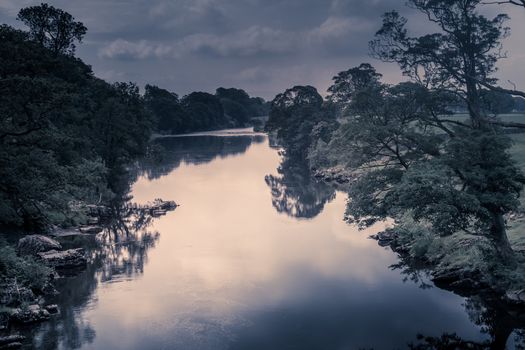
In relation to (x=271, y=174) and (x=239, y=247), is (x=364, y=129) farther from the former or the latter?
(x=271, y=174)

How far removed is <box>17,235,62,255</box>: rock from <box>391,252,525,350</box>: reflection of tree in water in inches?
1159

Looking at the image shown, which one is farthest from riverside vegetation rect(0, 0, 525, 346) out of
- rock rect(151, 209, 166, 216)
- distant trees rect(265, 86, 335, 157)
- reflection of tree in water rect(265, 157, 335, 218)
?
distant trees rect(265, 86, 335, 157)

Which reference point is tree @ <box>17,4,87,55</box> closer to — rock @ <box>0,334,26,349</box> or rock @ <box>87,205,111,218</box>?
rock @ <box>87,205,111,218</box>

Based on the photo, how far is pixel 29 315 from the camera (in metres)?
28.2

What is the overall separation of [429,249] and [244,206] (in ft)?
109

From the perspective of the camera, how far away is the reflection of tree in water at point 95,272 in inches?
1057

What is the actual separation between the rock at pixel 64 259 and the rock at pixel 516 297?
3078 cm

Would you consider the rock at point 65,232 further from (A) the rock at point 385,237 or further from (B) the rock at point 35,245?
(A) the rock at point 385,237

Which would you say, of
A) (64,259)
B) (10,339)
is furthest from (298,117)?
(10,339)

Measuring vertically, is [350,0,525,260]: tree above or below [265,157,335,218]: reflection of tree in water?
above

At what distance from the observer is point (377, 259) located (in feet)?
136

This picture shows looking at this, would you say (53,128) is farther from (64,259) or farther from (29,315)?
(29,315)

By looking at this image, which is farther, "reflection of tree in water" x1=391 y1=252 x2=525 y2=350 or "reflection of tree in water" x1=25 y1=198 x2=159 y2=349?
"reflection of tree in water" x1=25 y1=198 x2=159 y2=349

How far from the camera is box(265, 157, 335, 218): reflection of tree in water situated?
214 feet
